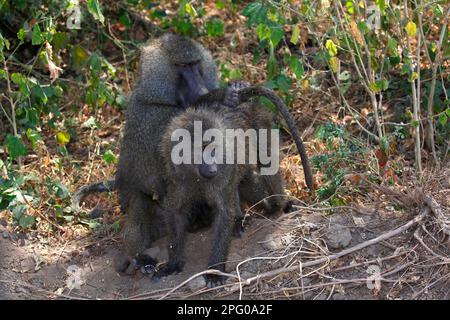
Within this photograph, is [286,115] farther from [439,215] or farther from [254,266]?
[439,215]

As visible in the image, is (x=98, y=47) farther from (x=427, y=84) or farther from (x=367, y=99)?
(x=427, y=84)

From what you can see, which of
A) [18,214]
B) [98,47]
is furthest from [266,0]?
[98,47]

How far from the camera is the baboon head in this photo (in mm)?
5668

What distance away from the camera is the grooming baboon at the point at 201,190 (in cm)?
511

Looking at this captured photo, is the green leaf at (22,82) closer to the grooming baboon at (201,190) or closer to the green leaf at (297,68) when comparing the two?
the grooming baboon at (201,190)

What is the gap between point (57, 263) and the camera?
18.1ft

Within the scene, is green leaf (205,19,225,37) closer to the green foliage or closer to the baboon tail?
the green foliage

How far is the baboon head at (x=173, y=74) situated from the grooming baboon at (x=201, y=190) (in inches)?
13.9

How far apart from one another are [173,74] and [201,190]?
0.92 metres

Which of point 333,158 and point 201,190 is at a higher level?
point 333,158

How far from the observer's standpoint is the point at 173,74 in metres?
5.68

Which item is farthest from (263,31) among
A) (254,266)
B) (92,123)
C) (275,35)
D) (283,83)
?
(92,123)

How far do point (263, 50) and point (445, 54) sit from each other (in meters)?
2.44

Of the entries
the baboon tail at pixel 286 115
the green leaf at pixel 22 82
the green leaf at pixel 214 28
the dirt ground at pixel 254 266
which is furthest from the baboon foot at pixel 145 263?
the green leaf at pixel 214 28
